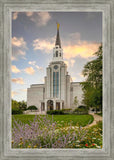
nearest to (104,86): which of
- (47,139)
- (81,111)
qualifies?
(47,139)

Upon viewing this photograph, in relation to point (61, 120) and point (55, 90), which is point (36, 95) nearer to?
point (55, 90)

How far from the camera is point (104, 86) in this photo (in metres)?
1.11

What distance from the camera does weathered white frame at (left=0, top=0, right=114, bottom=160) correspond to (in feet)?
3.48

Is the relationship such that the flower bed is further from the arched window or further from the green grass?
the arched window

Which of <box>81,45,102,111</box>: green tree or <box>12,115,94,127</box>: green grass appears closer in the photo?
<box>12,115,94,127</box>: green grass

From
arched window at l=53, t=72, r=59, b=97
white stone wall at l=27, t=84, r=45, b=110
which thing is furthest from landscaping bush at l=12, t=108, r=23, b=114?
arched window at l=53, t=72, r=59, b=97

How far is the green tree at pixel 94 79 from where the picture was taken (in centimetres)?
214

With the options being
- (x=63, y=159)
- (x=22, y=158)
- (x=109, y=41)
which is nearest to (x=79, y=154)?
(x=63, y=159)

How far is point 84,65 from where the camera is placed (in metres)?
2.54

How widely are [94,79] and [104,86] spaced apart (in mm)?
1237

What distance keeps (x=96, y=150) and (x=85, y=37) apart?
2.12 m

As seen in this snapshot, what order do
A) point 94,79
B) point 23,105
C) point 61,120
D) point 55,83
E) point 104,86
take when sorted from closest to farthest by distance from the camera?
point 104,86 → point 61,120 → point 94,79 → point 23,105 → point 55,83

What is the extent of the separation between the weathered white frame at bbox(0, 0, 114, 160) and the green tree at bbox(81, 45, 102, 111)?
3.29 ft

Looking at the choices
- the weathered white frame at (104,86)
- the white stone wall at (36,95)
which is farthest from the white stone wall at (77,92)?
the weathered white frame at (104,86)
